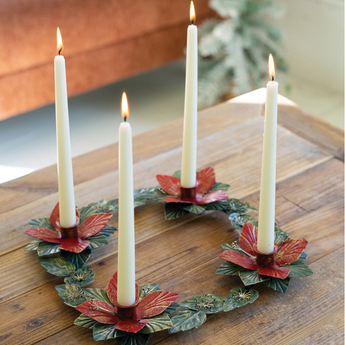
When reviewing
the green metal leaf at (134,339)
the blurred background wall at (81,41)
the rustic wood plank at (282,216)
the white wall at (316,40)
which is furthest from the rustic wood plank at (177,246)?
the white wall at (316,40)

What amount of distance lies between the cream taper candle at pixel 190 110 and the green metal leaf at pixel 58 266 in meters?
0.24

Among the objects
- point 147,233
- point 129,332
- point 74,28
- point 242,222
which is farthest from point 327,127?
point 74,28

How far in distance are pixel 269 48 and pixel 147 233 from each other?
1.80 metres

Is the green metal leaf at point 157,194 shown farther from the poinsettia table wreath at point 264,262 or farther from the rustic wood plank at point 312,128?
the rustic wood plank at point 312,128

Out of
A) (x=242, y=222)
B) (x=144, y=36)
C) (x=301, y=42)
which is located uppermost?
(x=242, y=222)

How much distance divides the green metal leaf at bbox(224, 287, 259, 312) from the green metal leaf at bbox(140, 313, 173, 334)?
3.3 inches

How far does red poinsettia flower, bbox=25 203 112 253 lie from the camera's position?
72cm

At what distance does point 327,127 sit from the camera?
1.06m

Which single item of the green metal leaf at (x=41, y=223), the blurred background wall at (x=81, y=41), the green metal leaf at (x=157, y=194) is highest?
the green metal leaf at (x=41, y=223)

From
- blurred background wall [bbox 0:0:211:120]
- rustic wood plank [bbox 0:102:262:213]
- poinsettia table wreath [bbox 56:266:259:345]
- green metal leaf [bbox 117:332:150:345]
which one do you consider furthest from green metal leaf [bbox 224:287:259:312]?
blurred background wall [bbox 0:0:211:120]

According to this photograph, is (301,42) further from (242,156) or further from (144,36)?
(242,156)

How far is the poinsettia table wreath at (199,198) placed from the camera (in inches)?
31.8

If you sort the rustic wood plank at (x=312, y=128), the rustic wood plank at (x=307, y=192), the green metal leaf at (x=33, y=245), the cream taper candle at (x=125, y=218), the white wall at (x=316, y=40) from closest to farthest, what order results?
the cream taper candle at (x=125, y=218) < the green metal leaf at (x=33, y=245) < the rustic wood plank at (x=307, y=192) < the rustic wood plank at (x=312, y=128) < the white wall at (x=316, y=40)

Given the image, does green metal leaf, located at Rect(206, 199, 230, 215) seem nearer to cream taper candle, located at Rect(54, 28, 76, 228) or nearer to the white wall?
cream taper candle, located at Rect(54, 28, 76, 228)
